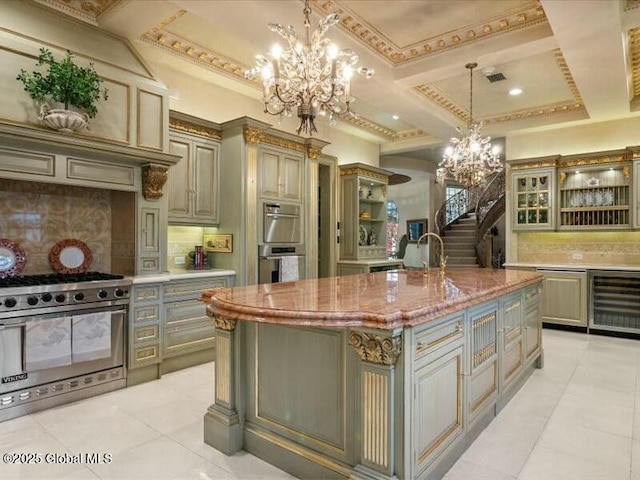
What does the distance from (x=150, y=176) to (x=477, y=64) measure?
3561mm

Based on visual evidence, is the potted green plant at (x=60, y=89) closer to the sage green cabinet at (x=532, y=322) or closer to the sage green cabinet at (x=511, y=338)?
the sage green cabinet at (x=511, y=338)

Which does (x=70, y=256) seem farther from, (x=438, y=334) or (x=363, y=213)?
(x=363, y=213)

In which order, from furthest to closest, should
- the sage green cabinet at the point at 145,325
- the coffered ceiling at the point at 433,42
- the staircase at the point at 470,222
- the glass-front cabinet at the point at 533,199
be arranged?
the staircase at the point at 470,222 < the glass-front cabinet at the point at 533,199 < the sage green cabinet at the point at 145,325 < the coffered ceiling at the point at 433,42

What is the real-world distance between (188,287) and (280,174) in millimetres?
1870

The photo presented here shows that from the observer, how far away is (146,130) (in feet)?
12.5

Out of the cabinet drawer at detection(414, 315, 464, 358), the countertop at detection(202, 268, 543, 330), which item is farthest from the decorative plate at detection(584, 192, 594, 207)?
the cabinet drawer at detection(414, 315, 464, 358)

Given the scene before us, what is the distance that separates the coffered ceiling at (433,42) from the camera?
3.23 m

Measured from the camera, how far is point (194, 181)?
447cm

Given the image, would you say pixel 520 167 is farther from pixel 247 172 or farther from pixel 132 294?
pixel 132 294

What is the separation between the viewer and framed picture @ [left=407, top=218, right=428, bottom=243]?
11.9m

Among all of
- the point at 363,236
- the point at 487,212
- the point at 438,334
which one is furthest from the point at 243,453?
the point at 487,212

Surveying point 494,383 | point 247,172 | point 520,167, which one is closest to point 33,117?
point 247,172

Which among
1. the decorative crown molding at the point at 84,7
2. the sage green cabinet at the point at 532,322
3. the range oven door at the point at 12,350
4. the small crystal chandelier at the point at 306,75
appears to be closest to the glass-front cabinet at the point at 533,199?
the sage green cabinet at the point at 532,322

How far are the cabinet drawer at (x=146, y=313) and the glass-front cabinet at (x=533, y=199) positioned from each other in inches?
216
